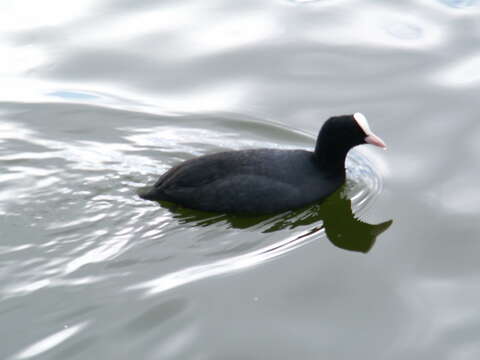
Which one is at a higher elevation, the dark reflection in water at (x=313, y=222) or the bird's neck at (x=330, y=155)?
the bird's neck at (x=330, y=155)

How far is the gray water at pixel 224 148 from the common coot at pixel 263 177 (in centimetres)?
14

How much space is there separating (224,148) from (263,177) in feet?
3.93

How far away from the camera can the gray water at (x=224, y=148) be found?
19.9 ft

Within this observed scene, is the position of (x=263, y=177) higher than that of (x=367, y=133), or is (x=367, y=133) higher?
(x=367, y=133)

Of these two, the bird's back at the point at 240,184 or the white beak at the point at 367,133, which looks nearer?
the bird's back at the point at 240,184

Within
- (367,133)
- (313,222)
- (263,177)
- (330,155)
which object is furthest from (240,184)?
(367,133)

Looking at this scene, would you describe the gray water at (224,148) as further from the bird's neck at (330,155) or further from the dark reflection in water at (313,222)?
the bird's neck at (330,155)

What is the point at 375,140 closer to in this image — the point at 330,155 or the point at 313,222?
the point at 330,155

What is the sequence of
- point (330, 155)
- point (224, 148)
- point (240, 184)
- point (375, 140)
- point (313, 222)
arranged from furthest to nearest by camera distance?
point (224, 148) → point (330, 155) → point (375, 140) → point (313, 222) → point (240, 184)

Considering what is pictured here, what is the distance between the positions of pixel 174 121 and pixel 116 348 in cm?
361

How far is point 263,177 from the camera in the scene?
7438 mm

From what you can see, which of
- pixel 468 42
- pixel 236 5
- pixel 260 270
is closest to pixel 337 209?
pixel 260 270

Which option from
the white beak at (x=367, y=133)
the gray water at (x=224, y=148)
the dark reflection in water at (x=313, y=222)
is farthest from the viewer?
the white beak at (x=367, y=133)

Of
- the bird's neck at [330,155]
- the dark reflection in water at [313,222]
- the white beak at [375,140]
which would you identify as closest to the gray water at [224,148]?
the dark reflection in water at [313,222]
